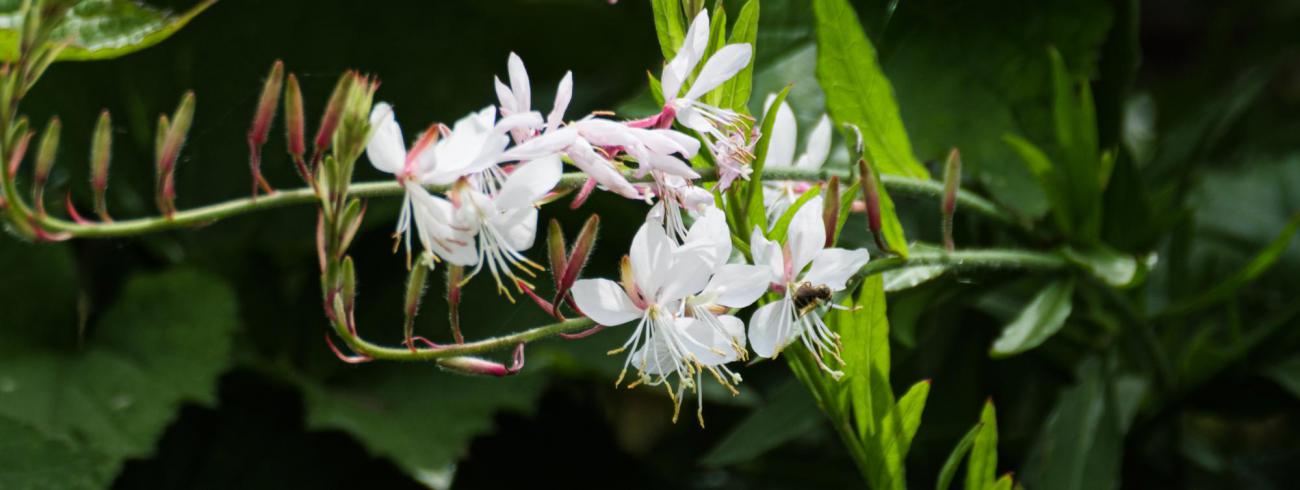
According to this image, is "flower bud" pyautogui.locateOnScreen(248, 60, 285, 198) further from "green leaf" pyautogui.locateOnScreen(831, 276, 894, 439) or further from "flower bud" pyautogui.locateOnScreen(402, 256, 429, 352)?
"green leaf" pyautogui.locateOnScreen(831, 276, 894, 439)

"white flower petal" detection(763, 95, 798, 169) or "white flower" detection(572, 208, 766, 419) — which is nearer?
"white flower" detection(572, 208, 766, 419)

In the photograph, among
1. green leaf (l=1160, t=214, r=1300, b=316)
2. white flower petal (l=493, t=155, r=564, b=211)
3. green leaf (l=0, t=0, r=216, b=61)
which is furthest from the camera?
green leaf (l=1160, t=214, r=1300, b=316)

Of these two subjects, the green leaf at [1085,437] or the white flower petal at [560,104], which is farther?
the green leaf at [1085,437]

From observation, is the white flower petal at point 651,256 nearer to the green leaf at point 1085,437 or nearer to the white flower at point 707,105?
the white flower at point 707,105

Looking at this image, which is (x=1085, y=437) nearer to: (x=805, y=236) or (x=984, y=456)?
(x=984, y=456)

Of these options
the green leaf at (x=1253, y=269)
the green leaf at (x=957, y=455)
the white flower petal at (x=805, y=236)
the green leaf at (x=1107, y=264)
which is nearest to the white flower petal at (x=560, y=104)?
the white flower petal at (x=805, y=236)

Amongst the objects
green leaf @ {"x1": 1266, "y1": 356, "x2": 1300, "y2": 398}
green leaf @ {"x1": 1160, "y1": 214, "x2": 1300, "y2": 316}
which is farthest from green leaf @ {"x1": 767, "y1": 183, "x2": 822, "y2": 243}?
green leaf @ {"x1": 1266, "y1": 356, "x2": 1300, "y2": 398}

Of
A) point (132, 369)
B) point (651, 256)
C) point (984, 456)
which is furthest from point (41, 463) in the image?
point (984, 456)
